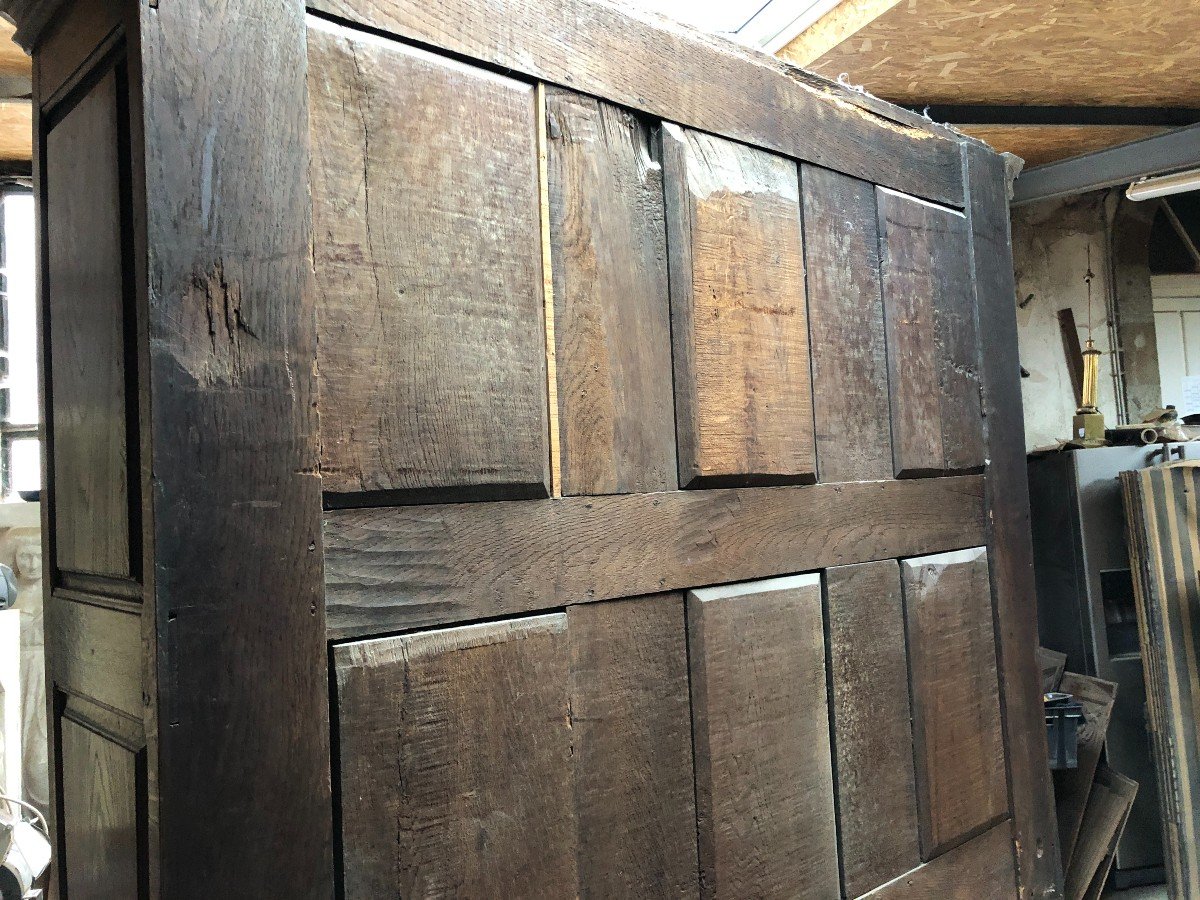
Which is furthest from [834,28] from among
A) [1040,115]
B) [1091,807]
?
[1091,807]

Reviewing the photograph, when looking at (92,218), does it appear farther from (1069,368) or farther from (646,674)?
(1069,368)

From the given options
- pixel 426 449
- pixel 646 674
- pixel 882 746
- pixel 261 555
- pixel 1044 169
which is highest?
pixel 1044 169

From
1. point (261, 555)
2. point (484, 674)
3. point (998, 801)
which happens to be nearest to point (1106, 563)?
point (998, 801)

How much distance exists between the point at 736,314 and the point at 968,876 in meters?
1.21

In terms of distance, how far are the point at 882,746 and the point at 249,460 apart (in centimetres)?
123

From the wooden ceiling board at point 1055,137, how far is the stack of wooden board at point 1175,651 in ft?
4.33

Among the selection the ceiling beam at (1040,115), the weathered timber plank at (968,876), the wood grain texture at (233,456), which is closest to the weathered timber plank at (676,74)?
the wood grain texture at (233,456)

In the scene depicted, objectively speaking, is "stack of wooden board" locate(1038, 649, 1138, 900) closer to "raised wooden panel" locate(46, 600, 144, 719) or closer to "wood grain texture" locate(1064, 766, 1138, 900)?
"wood grain texture" locate(1064, 766, 1138, 900)

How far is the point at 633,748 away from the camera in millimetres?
1222

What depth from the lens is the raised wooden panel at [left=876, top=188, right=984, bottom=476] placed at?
1713 millimetres

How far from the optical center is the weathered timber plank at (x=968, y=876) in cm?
159

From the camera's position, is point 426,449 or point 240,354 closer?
point 240,354

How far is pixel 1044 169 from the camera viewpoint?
12.2 feet

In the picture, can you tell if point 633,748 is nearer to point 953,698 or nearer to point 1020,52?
point 953,698
